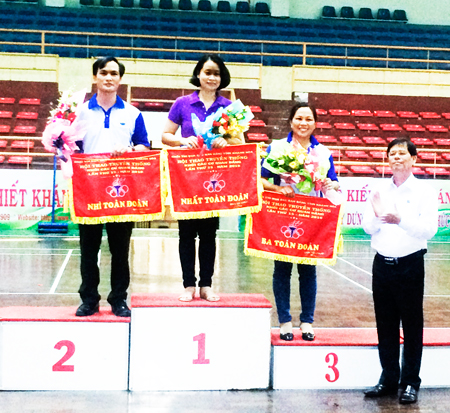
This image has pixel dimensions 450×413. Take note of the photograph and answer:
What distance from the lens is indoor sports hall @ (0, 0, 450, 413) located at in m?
3.49

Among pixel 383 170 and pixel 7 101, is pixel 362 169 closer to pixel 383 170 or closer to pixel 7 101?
pixel 383 170

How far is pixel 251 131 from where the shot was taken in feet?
54.3

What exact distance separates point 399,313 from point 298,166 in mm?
1013

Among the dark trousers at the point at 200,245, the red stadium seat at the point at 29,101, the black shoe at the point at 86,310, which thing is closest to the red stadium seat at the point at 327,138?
the red stadium seat at the point at 29,101

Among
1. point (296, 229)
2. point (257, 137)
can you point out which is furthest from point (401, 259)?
point (257, 137)

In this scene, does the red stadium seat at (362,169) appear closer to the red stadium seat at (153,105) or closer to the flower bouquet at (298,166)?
the red stadium seat at (153,105)

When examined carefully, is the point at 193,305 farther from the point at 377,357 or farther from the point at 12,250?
the point at 12,250

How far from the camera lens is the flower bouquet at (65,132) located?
11.4 feet

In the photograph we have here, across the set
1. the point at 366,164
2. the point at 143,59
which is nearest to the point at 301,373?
the point at 366,164

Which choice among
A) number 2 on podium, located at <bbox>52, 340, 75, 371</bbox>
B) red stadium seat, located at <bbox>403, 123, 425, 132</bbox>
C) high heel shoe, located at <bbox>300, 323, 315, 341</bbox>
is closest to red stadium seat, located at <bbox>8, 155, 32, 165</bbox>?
number 2 on podium, located at <bbox>52, 340, 75, 371</bbox>

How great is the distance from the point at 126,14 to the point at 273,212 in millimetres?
16664

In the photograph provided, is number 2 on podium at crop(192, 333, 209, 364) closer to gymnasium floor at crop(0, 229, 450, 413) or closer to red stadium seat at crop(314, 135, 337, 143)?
gymnasium floor at crop(0, 229, 450, 413)

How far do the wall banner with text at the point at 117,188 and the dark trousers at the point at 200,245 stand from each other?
0.19m

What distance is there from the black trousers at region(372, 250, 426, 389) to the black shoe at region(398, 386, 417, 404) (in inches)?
1.2
